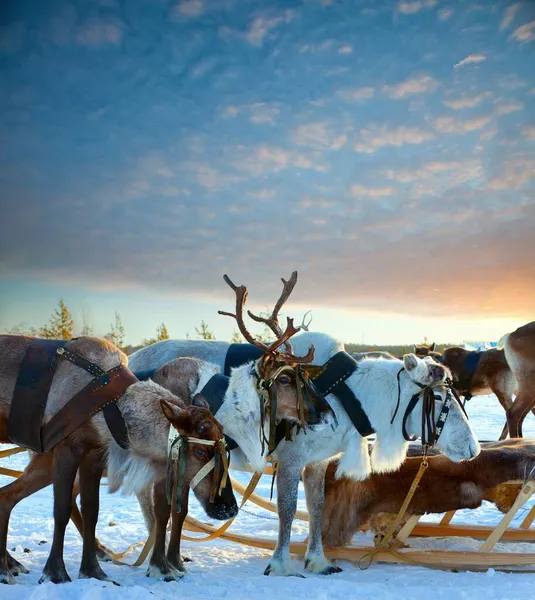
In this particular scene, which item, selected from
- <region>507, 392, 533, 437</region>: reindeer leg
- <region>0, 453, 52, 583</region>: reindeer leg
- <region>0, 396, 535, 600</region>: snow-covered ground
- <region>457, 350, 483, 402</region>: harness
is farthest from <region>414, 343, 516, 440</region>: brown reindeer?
<region>0, 453, 52, 583</region>: reindeer leg

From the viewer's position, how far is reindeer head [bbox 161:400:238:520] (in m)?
4.79

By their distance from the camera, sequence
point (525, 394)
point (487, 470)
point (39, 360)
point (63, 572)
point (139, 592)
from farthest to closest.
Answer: point (525, 394) → point (487, 470) → point (39, 360) → point (63, 572) → point (139, 592)

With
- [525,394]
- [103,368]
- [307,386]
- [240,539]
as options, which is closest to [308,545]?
[240,539]

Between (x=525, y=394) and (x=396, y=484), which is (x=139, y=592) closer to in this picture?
(x=396, y=484)

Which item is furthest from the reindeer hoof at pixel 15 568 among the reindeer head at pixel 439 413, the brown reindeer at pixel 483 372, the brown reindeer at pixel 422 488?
the brown reindeer at pixel 483 372

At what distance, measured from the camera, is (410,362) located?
5.54 metres

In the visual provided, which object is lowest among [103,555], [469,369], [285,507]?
[103,555]

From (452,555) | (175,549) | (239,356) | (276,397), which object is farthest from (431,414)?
(175,549)

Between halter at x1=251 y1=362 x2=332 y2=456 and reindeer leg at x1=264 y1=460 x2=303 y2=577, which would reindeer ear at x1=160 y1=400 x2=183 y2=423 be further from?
reindeer leg at x1=264 y1=460 x2=303 y2=577

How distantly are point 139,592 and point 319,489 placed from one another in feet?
6.61

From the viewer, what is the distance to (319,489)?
18.8ft

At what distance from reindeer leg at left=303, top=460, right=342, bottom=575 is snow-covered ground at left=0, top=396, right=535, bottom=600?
143mm

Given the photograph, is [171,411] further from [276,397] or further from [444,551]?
[444,551]

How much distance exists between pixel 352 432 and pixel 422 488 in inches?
38.5
